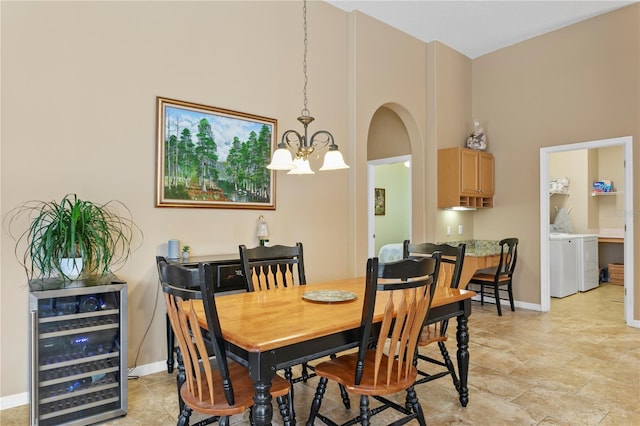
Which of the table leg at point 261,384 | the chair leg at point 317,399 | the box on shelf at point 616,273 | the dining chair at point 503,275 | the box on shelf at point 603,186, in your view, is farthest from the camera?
the box on shelf at point 603,186

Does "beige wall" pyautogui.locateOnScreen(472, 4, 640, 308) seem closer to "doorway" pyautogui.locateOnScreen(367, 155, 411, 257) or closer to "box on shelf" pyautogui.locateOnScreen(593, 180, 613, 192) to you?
"doorway" pyautogui.locateOnScreen(367, 155, 411, 257)

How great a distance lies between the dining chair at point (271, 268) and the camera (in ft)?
8.72

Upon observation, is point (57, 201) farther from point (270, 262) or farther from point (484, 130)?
point (484, 130)

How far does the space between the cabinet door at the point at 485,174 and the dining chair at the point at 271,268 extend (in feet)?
11.9

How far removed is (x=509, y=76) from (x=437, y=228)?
2.40 metres

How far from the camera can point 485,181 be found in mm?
5641

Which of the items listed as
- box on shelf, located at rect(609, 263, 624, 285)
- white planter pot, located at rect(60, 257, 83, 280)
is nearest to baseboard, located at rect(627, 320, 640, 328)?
box on shelf, located at rect(609, 263, 624, 285)

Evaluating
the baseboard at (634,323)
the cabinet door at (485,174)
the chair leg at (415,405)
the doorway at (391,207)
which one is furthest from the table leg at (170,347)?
the doorway at (391,207)

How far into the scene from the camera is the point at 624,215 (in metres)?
4.54

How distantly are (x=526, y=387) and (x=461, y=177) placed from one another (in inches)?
115

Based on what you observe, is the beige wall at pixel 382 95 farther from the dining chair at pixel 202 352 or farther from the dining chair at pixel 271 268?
the dining chair at pixel 202 352

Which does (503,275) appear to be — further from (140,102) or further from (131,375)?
(140,102)

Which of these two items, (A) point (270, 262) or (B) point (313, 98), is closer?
(A) point (270, 262)

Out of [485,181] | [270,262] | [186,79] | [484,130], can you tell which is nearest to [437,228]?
[485,181]
